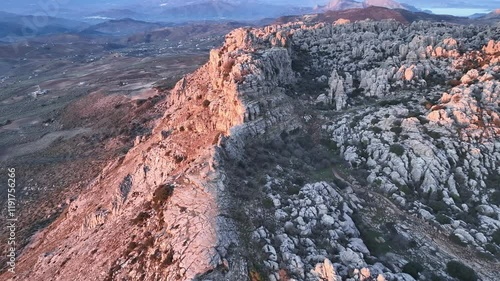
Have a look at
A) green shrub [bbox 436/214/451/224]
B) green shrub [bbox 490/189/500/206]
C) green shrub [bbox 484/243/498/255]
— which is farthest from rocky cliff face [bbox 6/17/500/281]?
green shrub [bbox 484/243/498/255]

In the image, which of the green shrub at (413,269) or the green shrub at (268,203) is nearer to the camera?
the green shrub at (413,269)

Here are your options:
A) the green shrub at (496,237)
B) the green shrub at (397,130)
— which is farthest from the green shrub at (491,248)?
the green shrub at (397,130)

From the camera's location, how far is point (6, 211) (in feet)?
164

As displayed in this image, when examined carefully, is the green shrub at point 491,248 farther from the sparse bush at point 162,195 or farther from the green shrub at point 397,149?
the sparse bush at point 162,195

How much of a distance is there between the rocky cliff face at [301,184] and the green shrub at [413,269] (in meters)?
0.13

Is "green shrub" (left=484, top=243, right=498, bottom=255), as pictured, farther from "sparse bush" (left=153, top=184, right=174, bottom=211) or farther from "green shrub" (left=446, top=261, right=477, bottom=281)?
"sparse bush" (left=153, top=184, right=174, bottom=211)

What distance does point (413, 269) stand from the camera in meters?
24.4

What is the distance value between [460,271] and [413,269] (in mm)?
3495

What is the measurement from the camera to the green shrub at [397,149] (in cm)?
3691

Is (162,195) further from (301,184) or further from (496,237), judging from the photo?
(496,237)

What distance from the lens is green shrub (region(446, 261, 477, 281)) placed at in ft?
81.7

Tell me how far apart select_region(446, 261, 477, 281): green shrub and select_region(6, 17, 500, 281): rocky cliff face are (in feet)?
0.77

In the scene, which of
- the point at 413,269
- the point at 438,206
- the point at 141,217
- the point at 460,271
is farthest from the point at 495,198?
the point at 141,217

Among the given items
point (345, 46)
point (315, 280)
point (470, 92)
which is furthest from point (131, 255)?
point (345, 46)
